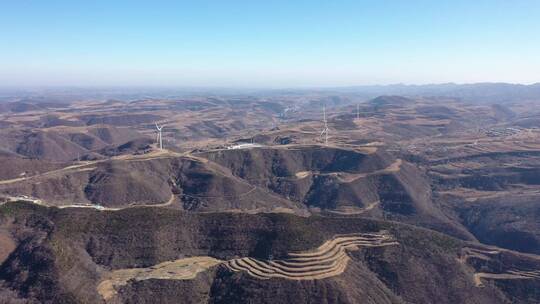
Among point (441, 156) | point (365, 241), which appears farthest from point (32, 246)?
point (441, 156)

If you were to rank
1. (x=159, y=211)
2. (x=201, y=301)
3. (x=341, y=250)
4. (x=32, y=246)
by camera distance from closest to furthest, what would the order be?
1. (x=201, y=301)
2. (x=32, y=246)
3. (x=341, y=250)
4. (x=159, y=211)

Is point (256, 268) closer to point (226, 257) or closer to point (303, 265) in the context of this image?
point (226, 257)

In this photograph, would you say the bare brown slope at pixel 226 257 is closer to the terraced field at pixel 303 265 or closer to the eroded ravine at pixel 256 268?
the eroded ravine at pixel 256 268

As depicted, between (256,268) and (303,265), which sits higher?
(303,265)

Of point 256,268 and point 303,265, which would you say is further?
point 256,268

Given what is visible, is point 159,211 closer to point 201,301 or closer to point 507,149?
point 201,301

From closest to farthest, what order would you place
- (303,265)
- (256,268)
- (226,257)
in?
(303,265)
(256,268)
(226,257)

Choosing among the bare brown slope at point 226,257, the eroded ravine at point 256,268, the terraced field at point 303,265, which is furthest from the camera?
the terraced field at point 303,265

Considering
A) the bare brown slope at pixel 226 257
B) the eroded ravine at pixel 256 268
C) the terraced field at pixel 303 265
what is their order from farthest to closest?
the terraced field at pixel 303 265
the eroded ravine at pixel 256 268
the bare brown slope at pixel 226 257

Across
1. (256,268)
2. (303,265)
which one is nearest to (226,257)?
(256,268)

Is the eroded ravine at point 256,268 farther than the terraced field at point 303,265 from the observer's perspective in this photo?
No

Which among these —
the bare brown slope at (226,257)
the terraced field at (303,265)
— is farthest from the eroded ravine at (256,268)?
the bare brown slope at (226,257)
